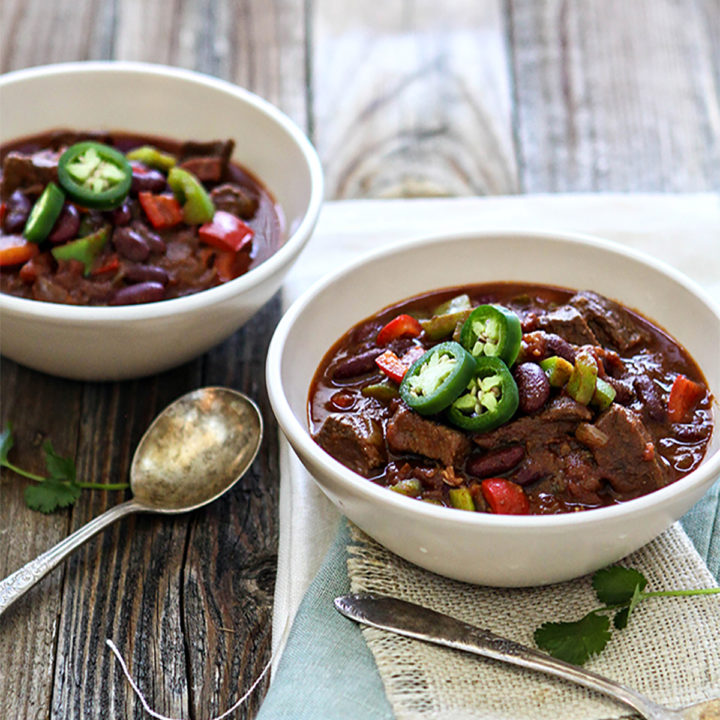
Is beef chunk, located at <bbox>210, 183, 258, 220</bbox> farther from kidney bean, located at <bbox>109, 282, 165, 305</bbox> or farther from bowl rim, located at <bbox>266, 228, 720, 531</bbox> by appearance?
bowl rim, located at <bbox>266, 228, 720, 531</bbox>

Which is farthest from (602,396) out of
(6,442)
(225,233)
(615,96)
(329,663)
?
(615,96)

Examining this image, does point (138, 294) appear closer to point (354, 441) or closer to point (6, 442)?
point (6, 442)

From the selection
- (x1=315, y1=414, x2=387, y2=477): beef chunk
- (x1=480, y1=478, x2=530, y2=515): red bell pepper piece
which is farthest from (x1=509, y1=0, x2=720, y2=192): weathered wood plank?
(x1=480, y1=478, x2=530, y2=515): red bell pepper piece

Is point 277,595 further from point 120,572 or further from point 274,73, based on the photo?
point 274,73

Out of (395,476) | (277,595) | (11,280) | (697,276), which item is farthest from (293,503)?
(697,276)

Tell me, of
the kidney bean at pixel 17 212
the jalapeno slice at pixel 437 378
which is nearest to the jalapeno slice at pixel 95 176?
the kidney bean at pixel 17 212
